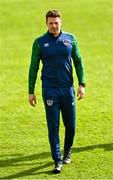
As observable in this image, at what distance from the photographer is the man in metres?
8.66

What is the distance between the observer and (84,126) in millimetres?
11594

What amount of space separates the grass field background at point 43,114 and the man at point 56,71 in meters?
0.65

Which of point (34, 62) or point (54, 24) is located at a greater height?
point (54, 24)

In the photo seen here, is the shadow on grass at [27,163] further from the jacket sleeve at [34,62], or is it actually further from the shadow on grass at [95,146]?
the jacket sleeve at [34,62]

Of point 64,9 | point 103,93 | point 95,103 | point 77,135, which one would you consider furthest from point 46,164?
point 64,9

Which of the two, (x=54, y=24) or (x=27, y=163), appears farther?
(x=27, y=163)

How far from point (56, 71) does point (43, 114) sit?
153 inches

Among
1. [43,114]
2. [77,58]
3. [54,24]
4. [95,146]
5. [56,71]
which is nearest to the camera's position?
[54,24]

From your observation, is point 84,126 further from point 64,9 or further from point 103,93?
point 64,9

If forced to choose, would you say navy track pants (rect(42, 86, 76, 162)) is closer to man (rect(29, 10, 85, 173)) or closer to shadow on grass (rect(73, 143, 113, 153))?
man (rect(29, 10, 85, 173))

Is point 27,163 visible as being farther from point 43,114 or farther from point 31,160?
point 43,114

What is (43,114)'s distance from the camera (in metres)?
12.6

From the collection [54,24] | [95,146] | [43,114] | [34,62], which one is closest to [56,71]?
[34,62]

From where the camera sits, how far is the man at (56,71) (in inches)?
341
